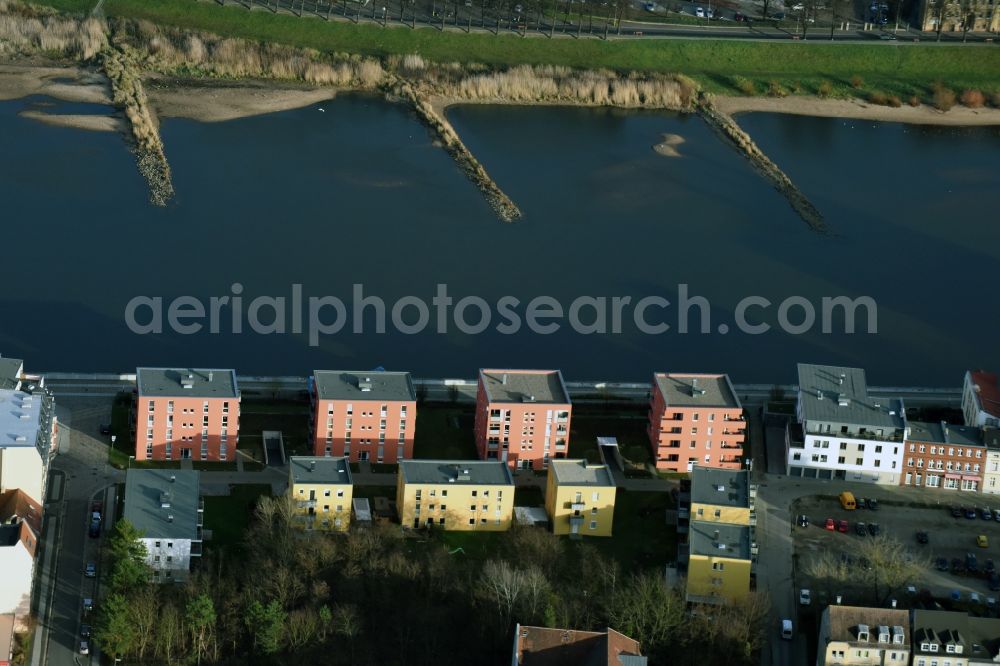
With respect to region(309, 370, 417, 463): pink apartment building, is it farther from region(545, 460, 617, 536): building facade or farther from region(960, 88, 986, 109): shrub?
region(960, 88, 986, 109): shrub

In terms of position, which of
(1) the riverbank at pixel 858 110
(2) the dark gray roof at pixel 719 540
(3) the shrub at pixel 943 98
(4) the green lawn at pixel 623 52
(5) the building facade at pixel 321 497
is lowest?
(2) the dark gray roof at pixel 719 540

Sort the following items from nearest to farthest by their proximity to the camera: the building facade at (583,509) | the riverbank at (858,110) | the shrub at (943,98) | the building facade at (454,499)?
the building facade at (454,499)
the building facade at (583,509)
the riverbank at (858,110)
the shrub at (943,98)

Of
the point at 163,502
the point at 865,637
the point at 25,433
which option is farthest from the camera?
the point at 25,433

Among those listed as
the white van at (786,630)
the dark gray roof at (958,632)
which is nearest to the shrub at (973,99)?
the white van at (786,630)

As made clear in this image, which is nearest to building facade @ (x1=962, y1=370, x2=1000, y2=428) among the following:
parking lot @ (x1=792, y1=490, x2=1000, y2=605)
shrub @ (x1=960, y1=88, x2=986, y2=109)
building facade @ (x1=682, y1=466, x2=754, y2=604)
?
parking lot @ (x1=792, y1=490, x2=1000, y2=605)

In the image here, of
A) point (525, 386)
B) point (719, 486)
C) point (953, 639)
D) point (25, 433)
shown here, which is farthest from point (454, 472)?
point (953, 639)

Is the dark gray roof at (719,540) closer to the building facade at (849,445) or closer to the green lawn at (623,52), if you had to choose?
the building facade at (849,445)

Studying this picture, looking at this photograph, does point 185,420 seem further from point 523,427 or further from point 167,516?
point 523,427
